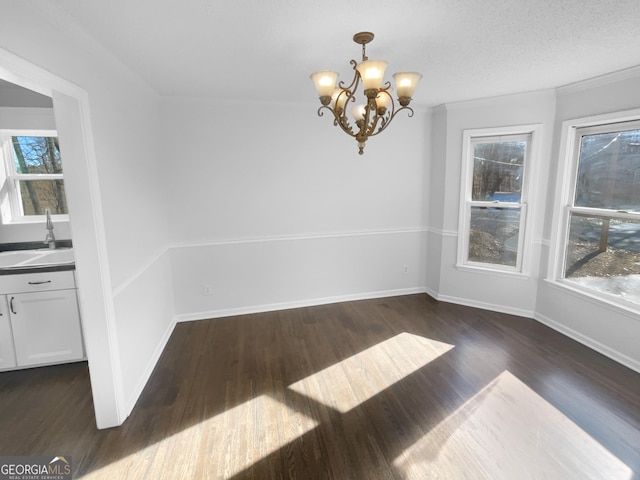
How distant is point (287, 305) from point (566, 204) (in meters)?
3.28

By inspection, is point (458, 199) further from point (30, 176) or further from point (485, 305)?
point (30, 176)

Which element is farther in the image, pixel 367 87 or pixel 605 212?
pixel 605 212

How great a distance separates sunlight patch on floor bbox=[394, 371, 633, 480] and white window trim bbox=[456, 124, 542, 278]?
5.92 feet

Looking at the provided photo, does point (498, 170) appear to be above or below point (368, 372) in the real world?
above

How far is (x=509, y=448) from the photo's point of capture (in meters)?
1.93

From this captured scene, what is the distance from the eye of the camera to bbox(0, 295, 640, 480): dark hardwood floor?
72.4 inches

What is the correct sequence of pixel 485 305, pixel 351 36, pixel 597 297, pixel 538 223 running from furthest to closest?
pixel 485 305 → pixel 538 223 → pixel 597 297 → pixel 351 36

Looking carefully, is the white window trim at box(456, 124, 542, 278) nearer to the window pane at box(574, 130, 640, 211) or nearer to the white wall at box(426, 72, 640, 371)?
the white wall at box(426, 72, 640, 371)

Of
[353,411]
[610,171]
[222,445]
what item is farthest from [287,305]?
[610,171]

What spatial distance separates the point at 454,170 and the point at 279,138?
2163 mm

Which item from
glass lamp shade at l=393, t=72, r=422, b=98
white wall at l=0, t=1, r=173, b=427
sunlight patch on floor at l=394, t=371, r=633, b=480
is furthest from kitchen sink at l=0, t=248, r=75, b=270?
sunlight patch on floor at l=394, t=371, r=633, b=480

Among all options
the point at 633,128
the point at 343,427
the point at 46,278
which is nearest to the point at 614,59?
the point at 633,128

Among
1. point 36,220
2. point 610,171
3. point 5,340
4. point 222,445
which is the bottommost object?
point 222,445

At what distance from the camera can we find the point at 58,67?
1.67m
